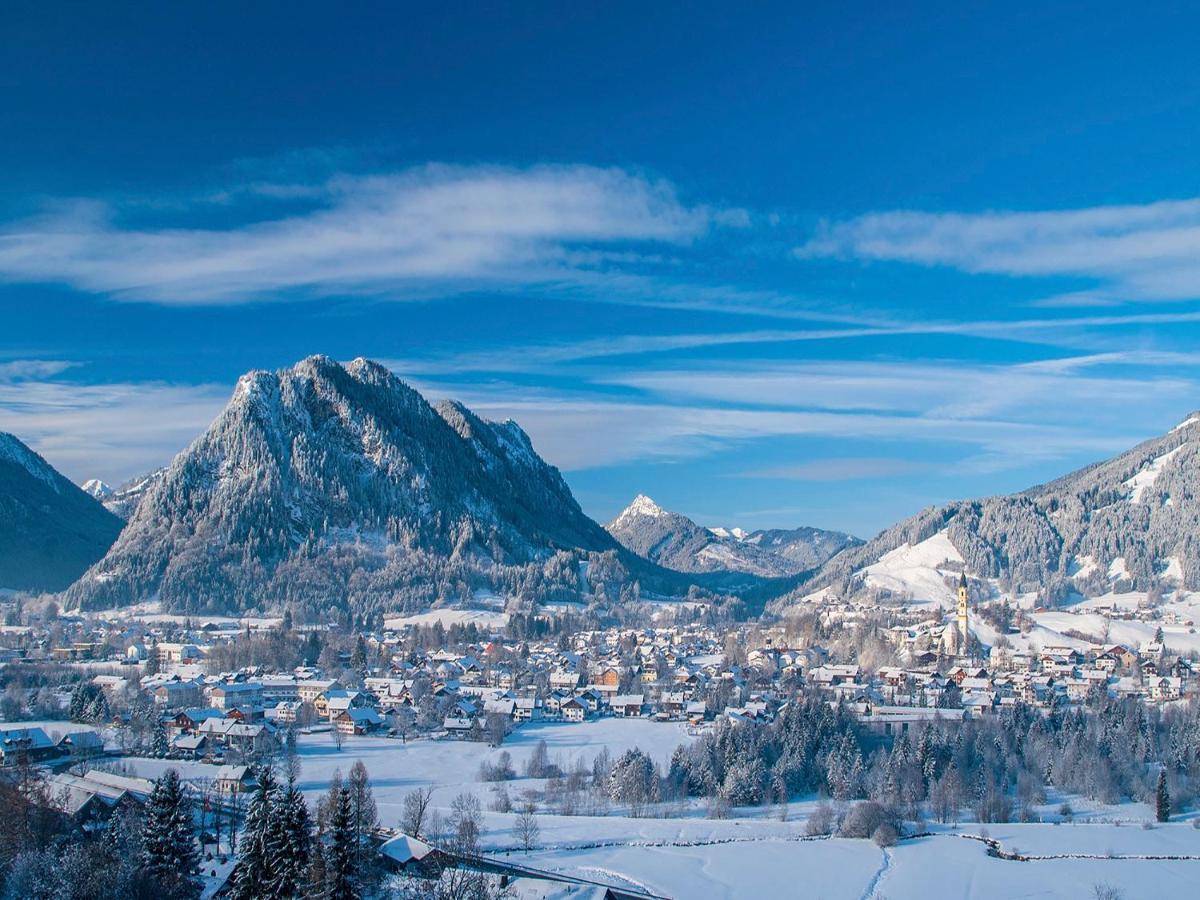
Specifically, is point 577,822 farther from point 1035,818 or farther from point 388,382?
point 388,382

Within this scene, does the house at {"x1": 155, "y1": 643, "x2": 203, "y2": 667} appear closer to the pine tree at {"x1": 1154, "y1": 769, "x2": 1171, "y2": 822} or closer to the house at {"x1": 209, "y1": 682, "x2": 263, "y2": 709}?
the house at {"x1": 209, "y1": 682, "x2": 263, "y2": 709}

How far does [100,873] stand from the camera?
3017 centimetres

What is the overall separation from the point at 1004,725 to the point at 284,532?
103 metres

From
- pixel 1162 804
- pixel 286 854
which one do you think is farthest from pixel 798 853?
pixel 286 854

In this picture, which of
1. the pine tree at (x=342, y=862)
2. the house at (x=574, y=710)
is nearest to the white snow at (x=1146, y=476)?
the house at (x=574, y=710)

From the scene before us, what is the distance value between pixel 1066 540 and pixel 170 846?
159896mm

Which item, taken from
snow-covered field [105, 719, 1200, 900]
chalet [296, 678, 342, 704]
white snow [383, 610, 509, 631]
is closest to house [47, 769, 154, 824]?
snow-covered field [105, 719, 1200, 900]

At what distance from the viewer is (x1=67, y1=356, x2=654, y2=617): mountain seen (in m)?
136

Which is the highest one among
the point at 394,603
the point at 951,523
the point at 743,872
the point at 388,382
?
the point at 388,382

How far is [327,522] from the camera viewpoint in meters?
153

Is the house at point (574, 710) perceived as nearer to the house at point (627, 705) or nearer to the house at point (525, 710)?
the house at point (525, 710)

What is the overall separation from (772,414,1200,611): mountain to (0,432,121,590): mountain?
4164 inches

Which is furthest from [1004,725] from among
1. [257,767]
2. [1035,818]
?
[257,767]

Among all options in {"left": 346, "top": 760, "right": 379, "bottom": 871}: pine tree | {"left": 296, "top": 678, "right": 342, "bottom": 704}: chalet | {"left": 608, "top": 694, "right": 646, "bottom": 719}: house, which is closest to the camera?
{"left": 346, "top": 760, "right": 379, "bottom": 871}: pine tree
